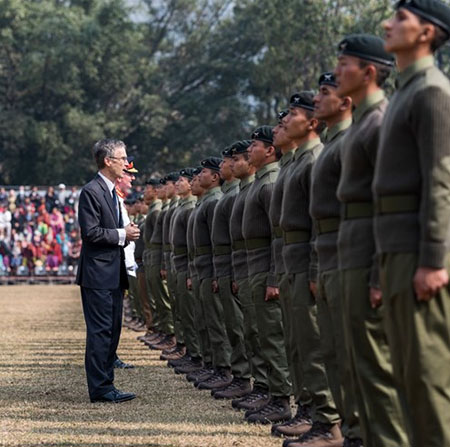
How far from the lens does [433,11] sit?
15.4ft

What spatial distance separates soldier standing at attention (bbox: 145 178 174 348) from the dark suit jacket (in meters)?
5.48

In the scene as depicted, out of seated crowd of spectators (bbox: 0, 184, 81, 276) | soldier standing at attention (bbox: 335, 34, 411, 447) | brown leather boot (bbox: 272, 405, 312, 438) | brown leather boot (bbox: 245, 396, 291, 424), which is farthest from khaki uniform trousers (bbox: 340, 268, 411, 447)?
seated crowd of spectators (bbox: 0, 184, 81, 276)

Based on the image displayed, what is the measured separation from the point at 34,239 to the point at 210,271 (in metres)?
29.4

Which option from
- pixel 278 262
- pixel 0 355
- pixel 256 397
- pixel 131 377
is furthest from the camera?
pixel 0 355

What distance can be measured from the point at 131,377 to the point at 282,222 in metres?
4.56

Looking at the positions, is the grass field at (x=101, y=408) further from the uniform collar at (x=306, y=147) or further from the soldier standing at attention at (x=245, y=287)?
the uniform collar at (x=306, y=147)

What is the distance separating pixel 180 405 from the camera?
887 cm

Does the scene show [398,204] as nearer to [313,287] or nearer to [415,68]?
[415,68]

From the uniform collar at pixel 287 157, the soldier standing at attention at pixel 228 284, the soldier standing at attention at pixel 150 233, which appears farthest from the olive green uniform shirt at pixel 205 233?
the soldier standing at attention at pixel 150 233

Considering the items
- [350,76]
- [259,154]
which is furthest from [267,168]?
[350,76]

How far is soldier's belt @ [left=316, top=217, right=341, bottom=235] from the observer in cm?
607

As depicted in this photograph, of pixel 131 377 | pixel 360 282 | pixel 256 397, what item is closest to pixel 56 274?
pixel 131 377

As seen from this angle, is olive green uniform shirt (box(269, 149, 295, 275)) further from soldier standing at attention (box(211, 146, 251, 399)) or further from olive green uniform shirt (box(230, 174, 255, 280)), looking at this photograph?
soldier standing at attention (box(211, 146, 251, 399))

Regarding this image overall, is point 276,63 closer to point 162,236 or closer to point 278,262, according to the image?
point 162,236
